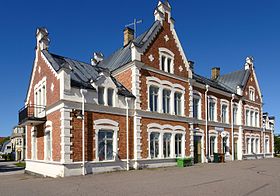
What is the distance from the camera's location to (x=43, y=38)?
2120 cm

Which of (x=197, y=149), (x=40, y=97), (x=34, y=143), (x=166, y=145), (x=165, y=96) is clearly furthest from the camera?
(x=197, y=149)

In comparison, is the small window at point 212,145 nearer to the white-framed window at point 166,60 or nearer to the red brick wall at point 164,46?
the red brick wall at point 164,46

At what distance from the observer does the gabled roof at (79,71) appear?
18.1 m

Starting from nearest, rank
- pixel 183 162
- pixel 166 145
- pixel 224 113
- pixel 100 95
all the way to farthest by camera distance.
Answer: pixel 100 95
pixel 183 162
pixel 166 145
pixel 224 113

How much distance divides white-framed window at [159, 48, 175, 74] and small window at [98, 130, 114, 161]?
23.5 ft

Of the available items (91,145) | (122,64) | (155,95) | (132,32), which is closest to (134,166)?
(91,145)

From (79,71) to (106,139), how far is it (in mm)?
5042

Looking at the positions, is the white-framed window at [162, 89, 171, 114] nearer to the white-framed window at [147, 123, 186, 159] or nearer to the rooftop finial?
the white-framed window at [147, 123, 186, 159]

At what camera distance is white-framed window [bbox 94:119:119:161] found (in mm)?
18125

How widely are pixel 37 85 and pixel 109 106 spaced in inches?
252

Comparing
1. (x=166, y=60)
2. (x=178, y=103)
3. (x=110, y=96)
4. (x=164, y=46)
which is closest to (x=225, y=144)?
(x=178, y=103)

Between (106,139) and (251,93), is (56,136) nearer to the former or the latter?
(106,139)

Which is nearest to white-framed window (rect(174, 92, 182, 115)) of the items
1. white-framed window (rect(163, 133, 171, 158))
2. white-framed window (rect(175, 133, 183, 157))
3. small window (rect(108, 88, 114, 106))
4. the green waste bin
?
white-framed window (rect(175, 133, 183, 157))

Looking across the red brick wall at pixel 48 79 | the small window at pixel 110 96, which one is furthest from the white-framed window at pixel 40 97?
the small window at pixel 110 96
